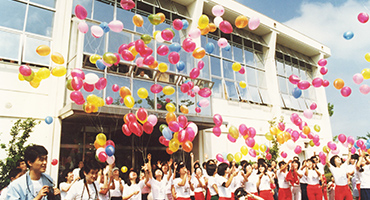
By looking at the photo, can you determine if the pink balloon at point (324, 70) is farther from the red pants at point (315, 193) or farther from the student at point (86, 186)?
the student at point (86, 186)

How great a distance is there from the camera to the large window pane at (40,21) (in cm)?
889

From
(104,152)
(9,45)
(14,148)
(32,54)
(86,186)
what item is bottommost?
(86,186)

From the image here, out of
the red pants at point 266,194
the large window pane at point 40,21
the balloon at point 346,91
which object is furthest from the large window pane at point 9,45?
the balloon at point 346,91

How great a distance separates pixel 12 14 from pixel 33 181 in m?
7.90

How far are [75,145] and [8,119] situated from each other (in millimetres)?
1990

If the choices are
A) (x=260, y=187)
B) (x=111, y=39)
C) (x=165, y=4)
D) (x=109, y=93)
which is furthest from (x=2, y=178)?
(x=165, y=4)

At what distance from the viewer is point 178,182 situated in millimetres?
5484

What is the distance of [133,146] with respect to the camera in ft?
32.3

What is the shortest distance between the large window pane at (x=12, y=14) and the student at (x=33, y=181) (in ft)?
24.8

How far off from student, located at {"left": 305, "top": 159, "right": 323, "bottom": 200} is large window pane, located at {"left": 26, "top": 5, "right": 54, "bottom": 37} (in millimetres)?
8695

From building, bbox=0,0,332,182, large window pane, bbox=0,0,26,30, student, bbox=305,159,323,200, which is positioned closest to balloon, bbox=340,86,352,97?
student, bbox=305,159,323,200

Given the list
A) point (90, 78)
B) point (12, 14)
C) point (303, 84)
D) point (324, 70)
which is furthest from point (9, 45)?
point (324, 70)

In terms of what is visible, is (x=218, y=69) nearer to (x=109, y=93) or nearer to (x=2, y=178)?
(x=109, y=93)

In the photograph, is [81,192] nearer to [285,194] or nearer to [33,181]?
[33,181]
